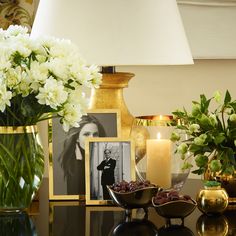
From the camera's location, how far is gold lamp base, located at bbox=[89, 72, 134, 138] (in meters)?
1.58

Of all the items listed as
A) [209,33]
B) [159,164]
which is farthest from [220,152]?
[209,33]

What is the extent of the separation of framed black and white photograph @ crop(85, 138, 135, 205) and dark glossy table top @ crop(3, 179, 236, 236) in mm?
31

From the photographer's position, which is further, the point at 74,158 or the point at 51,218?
the point at 74,158

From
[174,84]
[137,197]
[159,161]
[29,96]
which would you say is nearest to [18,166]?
[29,96]

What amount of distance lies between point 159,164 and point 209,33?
0.83 m

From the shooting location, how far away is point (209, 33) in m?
2.14

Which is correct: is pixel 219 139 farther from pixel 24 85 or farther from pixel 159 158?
pixel 24 85

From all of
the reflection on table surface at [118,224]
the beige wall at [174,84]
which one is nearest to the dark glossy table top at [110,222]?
the reflection on table surface at [118,224]

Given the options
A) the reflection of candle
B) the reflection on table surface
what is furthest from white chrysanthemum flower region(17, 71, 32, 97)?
the reflection of candle

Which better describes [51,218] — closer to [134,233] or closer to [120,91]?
[134,233]

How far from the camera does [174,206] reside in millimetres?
1209

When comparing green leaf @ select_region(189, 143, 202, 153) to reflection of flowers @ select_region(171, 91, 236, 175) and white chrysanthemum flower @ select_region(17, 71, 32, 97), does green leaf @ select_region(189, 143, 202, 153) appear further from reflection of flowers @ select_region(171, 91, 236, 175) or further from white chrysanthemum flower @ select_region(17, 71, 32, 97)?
white chrysanthemum flower @ select_region(17, 71, 32, 97)

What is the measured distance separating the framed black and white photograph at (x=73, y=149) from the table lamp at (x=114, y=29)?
0.12 m

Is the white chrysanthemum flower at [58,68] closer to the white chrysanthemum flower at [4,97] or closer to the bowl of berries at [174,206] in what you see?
the white chrysanthemum flower at [4,97]
